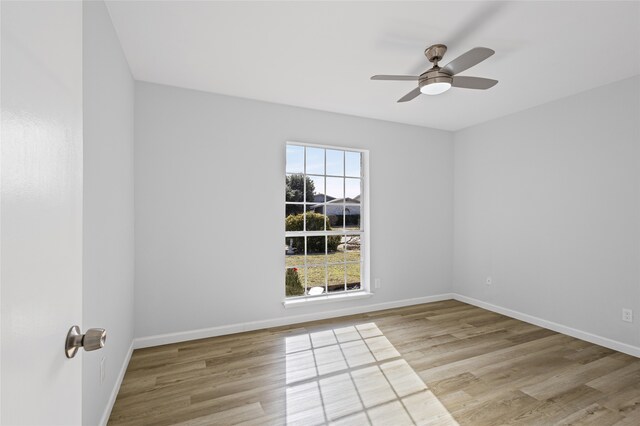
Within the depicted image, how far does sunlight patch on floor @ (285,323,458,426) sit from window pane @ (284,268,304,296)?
0.68 meters

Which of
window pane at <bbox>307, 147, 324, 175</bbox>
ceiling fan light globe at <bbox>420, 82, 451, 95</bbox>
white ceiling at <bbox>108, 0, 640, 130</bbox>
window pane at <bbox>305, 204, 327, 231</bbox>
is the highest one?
white ceiling at <bbox>108, 0, 640, 130</bbox>

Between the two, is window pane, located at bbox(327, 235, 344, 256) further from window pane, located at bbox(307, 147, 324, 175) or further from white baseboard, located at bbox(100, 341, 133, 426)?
white baseboard, located at bbox(100, 341, 133, 426)

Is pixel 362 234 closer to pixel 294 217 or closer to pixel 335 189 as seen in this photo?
pixel 335 189

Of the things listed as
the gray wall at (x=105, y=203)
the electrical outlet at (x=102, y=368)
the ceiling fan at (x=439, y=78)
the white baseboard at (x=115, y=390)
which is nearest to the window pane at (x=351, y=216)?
the ceiling fan at (x=439, y=78)

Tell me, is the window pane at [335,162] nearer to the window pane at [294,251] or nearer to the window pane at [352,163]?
the window pane at [352,163]

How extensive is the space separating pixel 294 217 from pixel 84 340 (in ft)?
10.3

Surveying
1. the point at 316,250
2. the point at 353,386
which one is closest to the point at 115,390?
the point at 353,386

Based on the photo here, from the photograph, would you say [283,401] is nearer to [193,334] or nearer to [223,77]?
[193,334]

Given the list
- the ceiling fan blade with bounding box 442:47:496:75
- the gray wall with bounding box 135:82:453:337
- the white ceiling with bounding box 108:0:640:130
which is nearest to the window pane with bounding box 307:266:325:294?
the gray wall with bounding box 135:82:453:337

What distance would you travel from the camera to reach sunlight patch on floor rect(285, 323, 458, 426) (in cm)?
200

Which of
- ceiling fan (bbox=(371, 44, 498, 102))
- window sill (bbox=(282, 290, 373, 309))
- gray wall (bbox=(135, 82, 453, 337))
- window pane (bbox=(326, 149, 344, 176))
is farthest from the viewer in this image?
window pane (bbox=(326, 149, 344, 176))

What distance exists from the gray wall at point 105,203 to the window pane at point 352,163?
2.53 meters

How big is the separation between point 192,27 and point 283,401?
2745 millimetres

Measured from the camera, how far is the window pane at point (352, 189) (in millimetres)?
4148
